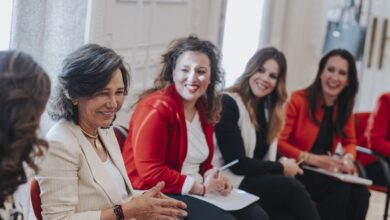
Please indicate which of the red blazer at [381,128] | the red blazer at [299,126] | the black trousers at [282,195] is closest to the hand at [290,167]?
the black trousers at [282,195]

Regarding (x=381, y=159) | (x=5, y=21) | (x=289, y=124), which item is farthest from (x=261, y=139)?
(x=5, y=21)

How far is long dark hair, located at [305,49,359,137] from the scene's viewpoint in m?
3.84

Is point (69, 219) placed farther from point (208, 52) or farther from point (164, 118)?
point (208, 52)

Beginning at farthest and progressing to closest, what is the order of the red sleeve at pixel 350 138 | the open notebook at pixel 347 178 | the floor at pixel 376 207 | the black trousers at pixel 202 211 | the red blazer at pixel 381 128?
the floor at pixel 376 207
the red blazer at pixel 381 128
the red sleeve at pixel 350 138
the open notebook at pixel 347 178
the black trousers at pixel 202 211

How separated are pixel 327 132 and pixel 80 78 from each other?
2.08 metres

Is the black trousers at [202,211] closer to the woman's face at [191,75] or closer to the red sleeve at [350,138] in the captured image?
the woman's face at [191,75]

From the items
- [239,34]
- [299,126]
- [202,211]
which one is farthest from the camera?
[239,34]

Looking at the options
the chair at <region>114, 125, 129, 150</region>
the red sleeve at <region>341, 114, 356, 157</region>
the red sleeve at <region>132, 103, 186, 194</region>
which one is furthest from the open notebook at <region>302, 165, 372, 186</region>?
the chair at <region>114, 125, 129, 150</region>

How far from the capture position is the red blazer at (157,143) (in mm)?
2701

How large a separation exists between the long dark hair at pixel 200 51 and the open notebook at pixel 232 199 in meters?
0.35

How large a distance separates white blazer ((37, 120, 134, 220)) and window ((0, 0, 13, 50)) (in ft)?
1.74

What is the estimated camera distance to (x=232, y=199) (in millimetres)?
2922

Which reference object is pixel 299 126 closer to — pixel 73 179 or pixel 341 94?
pixel 341 94

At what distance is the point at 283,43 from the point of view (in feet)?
17.3
